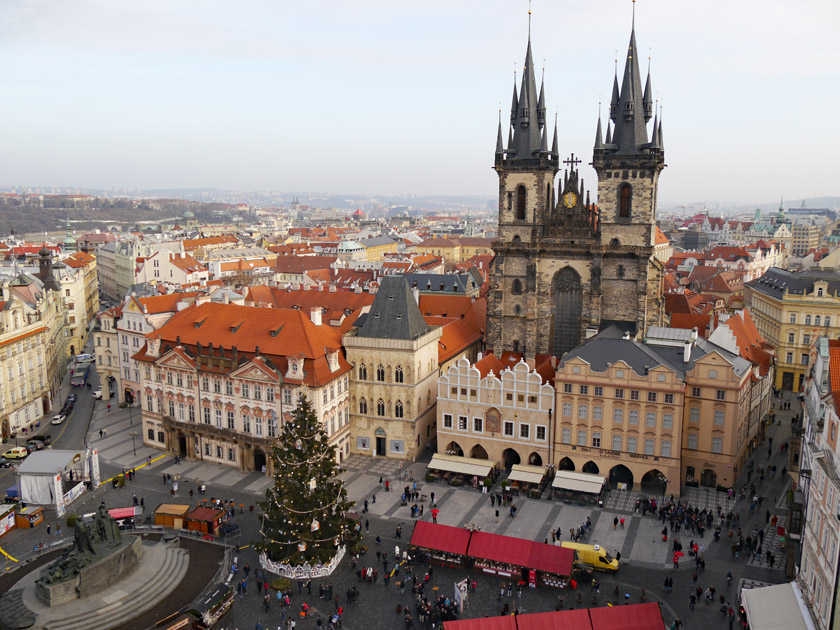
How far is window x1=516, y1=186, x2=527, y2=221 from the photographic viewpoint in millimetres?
76938

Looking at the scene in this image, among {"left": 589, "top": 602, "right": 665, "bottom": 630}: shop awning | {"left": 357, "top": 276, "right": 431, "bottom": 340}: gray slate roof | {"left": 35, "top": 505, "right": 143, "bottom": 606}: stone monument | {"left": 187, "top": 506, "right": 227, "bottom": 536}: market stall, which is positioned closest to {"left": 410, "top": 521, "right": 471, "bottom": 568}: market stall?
{"left": 589, "top": 602, "right": 665, "bottom": 630}: shop awning

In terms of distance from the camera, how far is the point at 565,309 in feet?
249

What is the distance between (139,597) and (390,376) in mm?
30148

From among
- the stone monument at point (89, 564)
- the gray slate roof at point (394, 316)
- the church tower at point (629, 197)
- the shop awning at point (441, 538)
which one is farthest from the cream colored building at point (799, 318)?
the stone monument at point (89, 564)

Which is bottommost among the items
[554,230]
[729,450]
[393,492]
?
[393,492]

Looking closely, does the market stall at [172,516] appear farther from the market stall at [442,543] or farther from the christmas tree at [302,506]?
the market stall at [442,543]

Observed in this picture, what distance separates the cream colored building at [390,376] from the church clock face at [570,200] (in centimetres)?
2056

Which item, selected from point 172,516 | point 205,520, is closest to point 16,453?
point 172,516

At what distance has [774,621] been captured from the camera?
1468 inches

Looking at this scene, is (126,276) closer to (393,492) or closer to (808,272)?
(393,492)

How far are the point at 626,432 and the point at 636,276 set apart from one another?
19636 millimetres

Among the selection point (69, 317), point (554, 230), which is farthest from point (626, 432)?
point (69, 317)

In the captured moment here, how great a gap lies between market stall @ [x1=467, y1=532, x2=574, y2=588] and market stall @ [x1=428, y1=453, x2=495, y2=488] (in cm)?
1426

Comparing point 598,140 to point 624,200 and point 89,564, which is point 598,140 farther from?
point 89,564
